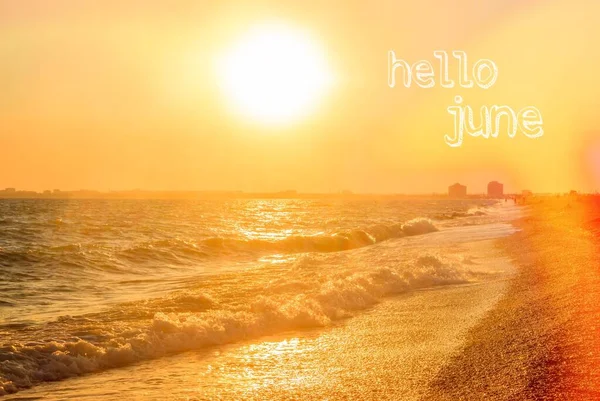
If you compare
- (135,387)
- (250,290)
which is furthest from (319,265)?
(135,387)

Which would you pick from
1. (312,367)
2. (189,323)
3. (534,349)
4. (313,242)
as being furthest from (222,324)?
(313,242)

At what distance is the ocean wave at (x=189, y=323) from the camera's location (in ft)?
33.7

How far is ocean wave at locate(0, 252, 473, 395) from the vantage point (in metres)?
10.3

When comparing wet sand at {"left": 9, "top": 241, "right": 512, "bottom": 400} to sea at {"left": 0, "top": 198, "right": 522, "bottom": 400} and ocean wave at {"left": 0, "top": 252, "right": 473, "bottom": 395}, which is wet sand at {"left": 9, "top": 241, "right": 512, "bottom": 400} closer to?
sea at {"left": 0, "top": 198, "right": 522, "bottom": 400}

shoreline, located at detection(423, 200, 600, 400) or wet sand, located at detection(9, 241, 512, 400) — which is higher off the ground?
shoreline, located at detection(423, 200, 600, 400)

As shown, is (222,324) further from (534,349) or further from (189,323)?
(534,349)

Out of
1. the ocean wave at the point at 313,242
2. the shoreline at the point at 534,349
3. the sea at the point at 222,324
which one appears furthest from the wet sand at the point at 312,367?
the ocean wave at the point at 313,242

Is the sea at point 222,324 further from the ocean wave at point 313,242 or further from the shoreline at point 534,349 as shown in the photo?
the ocean wave at point 313,242

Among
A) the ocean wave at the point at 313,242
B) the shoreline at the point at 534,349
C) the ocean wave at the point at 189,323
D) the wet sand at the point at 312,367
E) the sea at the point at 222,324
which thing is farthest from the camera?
the ocean wave at the point at 313,242

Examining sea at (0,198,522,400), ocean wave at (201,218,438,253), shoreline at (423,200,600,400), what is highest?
shoreline at (423,200,600,400)

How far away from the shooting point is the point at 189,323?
489 inches

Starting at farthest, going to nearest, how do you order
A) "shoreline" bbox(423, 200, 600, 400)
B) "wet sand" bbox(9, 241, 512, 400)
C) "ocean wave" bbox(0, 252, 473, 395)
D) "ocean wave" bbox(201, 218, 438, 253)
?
"ocean wave" bbox(201, 218, 438, 253)
"ocean wave" bbox(0, 252, 473, 395)
"wet sand" bbox(9, 241, 512, 400)
"shoreline" bbox(423, 200, 600, 400)

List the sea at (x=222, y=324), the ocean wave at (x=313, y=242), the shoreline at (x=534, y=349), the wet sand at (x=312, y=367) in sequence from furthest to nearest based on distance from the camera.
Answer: the ocean wave at (x=313, y=242) → the sea at (x=222, y=324) → the wet sand at (x=312, y=367) → the shoreline at (x=534, y=349)

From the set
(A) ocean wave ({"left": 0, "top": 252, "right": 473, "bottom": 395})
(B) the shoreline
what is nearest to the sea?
(A) ocean wave ({"left": 0, "top": 252, "right": 473, "bottom": 395})
